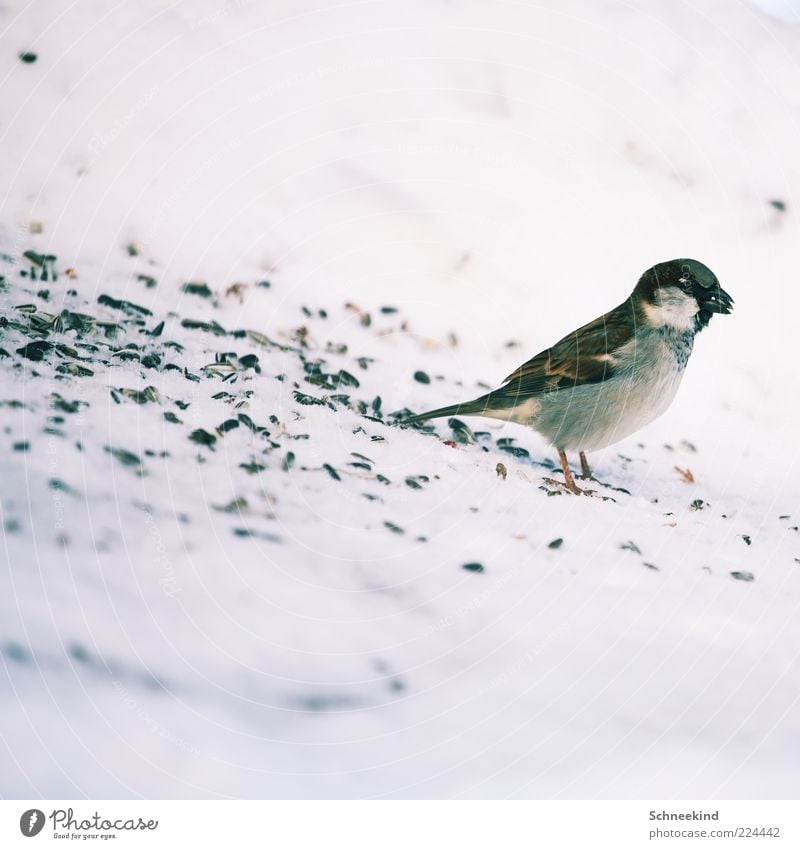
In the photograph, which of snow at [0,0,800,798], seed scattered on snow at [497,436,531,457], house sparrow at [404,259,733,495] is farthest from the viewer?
seed scattered on snow at [497,436,531,457]

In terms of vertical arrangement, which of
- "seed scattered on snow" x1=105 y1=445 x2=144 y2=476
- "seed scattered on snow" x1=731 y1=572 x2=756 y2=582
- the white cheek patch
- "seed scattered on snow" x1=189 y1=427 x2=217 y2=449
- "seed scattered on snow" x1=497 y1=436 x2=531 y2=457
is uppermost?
the white cheek patch

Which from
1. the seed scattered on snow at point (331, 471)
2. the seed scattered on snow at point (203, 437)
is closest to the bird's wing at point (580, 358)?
the seed scattered on snow at point (331, 471)

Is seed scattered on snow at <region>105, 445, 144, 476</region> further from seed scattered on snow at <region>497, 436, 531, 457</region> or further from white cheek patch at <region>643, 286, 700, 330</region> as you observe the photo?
white cheek patch at <region>643, 286, 700, 330</region>

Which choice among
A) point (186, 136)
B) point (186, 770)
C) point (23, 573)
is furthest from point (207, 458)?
point (186, 136)

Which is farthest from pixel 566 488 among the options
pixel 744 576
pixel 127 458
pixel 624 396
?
pixel 127 458

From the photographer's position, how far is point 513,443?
141 centimetres

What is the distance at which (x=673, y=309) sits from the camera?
1325 millimetres

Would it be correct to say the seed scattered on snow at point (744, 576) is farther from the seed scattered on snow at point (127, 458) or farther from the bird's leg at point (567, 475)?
the seed scattered on snow at point (127, 458)

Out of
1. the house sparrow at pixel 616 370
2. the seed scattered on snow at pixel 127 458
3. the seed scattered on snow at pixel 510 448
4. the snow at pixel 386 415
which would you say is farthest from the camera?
the seed scattered on snow at pixel 510 448

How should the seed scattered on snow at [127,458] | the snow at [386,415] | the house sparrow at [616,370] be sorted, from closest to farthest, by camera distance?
the snow at [386,415]
the seed scattered on snow at [127,458]
the house sparrow at [616,370]

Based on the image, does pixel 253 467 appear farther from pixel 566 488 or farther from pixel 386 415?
pixel 566 488

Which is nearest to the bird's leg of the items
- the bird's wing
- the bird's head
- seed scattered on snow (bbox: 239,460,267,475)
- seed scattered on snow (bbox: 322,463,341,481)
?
the bird's wing

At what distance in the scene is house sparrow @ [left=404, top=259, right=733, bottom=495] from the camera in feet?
4.22

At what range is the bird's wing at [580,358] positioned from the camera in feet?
4.25
